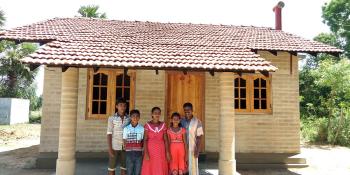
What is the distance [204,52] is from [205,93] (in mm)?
1729

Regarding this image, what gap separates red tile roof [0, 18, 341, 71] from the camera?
6410mm

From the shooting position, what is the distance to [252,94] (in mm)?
9000

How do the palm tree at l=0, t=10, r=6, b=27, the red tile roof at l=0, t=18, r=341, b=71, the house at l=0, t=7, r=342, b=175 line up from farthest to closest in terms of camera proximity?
the palm tree at l=0, t=10, r=6, b=27
the house at l=0, t=7, r=342, b=175
the red tile roof at l=0, t=18, r=341, b=71

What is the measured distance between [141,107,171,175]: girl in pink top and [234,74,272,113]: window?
3.89 metres

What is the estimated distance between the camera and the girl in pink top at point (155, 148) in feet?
18.1

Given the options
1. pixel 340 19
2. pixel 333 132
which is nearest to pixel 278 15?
pixel 333 132

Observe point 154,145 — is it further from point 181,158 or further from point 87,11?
point 87,11

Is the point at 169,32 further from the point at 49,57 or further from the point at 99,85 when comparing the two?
the point at 49,57

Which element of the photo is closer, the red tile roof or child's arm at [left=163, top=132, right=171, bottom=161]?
child's arm at [left=163, top=132, right=171, bottom=161]

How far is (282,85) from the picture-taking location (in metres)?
9.10

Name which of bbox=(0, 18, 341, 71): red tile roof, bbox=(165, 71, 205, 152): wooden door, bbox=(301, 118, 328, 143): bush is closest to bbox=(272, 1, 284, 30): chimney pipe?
bbox=(0, 18, 341, 71): red tile roof

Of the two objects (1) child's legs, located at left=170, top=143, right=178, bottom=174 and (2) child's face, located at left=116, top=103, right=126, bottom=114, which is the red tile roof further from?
(1) child's legs, located at left=170, top=143, right=178, bottom=174

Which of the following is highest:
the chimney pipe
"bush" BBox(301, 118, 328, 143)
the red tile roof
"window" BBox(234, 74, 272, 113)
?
the chimney pipe

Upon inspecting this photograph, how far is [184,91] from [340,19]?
97.9 ft
